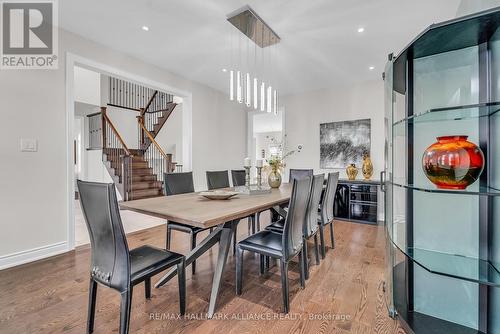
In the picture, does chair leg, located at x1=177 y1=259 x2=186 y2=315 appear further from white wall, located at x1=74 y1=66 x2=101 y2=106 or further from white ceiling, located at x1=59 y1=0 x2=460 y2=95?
white wall, located at x1=74 y1=66 x2=101 y2=106

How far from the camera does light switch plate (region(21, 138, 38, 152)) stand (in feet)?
8.23

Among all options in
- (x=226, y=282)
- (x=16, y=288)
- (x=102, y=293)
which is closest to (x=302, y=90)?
(x=226, y=282)

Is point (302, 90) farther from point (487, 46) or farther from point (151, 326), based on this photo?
point (151, 326)

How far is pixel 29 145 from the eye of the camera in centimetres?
255

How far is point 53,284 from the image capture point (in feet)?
6.84

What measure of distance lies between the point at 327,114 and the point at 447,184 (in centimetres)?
392

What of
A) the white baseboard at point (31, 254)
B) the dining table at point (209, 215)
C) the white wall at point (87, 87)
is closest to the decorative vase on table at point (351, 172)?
the dining table at point (209, 215)

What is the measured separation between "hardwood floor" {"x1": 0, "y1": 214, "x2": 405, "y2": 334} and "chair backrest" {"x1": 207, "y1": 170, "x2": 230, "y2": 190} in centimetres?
98

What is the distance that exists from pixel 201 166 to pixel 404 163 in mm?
3638

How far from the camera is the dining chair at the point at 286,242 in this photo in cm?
172

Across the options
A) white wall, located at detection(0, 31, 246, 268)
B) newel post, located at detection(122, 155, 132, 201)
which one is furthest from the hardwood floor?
newel post, located at detection(122, 155, 132, 201)

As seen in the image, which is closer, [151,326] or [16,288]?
A: [151,326]

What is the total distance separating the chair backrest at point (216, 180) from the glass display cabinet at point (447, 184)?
2.13m

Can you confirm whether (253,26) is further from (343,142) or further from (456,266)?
(343,142)
